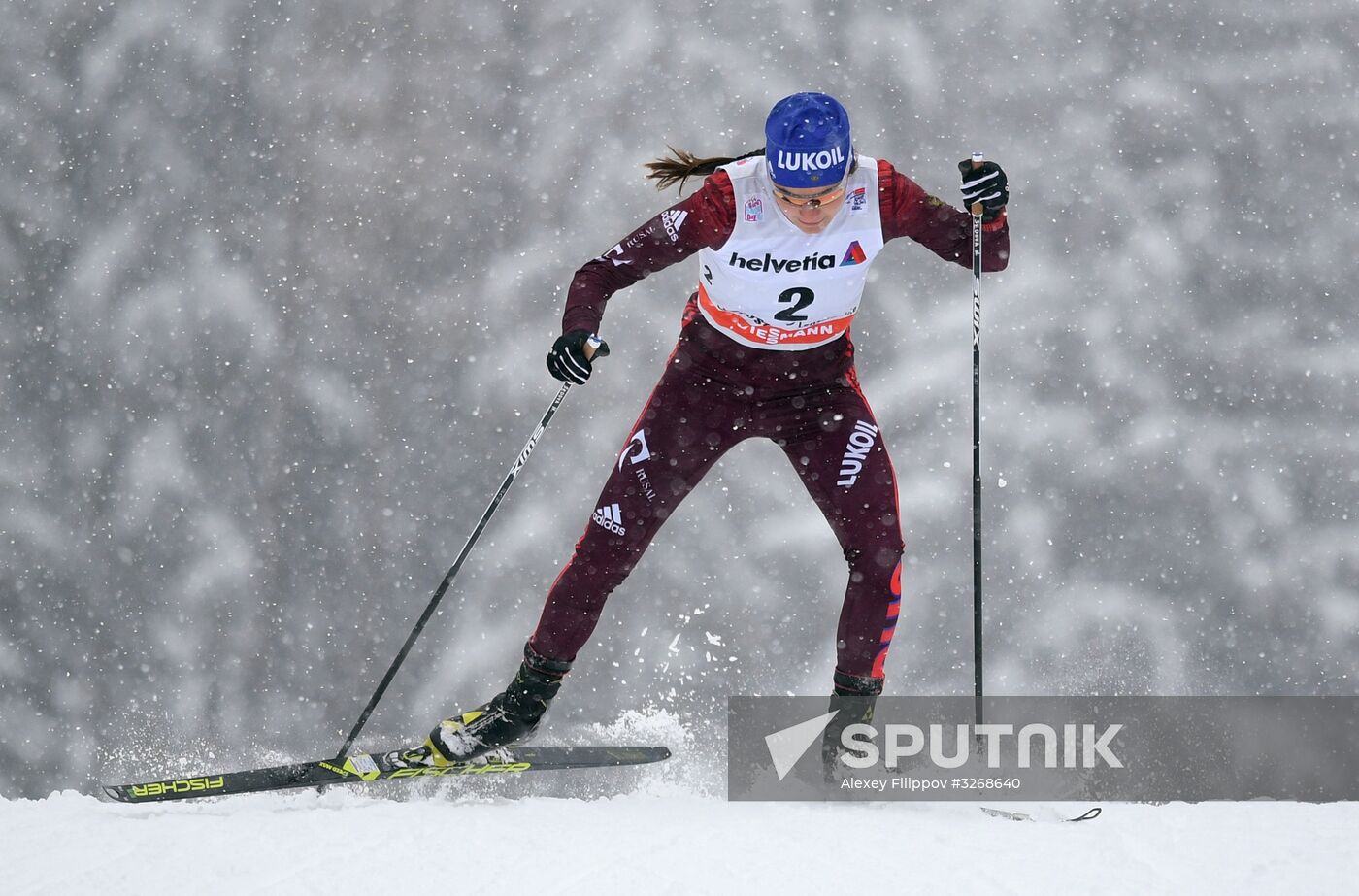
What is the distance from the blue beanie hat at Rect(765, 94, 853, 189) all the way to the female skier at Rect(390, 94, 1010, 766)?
0.21 feet

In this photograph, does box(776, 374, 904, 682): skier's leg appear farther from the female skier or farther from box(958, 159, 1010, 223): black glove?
box(958, 159, 1010, 223): black glove

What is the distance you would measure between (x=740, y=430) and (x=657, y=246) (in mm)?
693

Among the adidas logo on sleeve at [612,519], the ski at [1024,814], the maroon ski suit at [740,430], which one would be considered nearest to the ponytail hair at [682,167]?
the maroon ski suit at [740,430]

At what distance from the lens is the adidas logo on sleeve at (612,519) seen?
12.6 ft

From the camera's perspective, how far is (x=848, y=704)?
3.93 meters

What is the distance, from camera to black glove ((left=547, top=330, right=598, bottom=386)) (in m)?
3.67

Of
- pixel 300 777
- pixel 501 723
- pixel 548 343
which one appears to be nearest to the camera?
pixel 501 723

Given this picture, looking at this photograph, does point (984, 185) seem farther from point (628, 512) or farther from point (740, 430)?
point (628, 512)

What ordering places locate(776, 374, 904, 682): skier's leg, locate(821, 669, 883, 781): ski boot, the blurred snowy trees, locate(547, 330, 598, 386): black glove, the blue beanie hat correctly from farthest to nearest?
the blurred snowy trees → locate(821, 669, 883, 781): ski boot → locate(776, 374, 904, 682): skier's leg → locate(547, 330, 598, 386): black glove → the blue beanie hat

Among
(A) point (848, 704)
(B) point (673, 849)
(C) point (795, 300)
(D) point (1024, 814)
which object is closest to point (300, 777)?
(B) point (673, 849)

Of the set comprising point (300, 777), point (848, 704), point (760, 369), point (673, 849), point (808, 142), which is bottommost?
point (673, 849)

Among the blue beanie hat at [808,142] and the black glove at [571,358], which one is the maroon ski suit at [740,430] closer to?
the black glove at [571,358]

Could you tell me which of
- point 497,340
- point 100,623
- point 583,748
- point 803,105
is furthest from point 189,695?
point 803,105

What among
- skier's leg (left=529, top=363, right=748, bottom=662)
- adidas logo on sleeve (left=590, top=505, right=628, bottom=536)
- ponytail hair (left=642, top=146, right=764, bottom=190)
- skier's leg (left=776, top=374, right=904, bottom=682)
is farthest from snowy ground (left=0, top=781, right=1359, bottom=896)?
ponytail hair (left=642, top=146, right=764, bottom=190)
